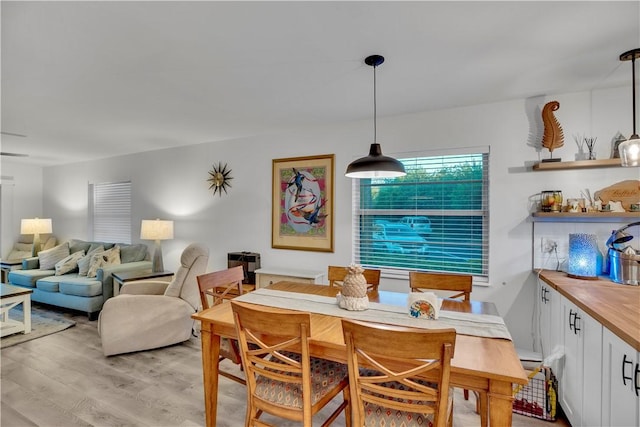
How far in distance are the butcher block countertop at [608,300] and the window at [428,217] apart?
2.40ft

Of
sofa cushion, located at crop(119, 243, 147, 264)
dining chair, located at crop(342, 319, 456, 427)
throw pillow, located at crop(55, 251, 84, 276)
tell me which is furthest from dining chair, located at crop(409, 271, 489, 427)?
throw pillow, located at crop(55, 251, 84, 276)

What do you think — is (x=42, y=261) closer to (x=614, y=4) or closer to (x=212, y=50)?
(x=212, y=50)

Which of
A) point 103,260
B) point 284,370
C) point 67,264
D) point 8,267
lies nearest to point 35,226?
point 8,267

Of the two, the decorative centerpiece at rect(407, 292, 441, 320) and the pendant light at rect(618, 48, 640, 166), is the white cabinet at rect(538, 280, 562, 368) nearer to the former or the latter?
the pendant light at rect(618, 48, 640, 166)

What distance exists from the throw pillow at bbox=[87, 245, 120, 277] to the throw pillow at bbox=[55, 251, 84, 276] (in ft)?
1.60

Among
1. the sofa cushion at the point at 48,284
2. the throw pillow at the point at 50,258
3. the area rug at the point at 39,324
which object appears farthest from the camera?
the throw pillow at the point at 50,258

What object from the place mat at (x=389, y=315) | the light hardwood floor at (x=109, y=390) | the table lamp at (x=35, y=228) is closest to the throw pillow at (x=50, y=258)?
the table lamp at (x=35, y=228)

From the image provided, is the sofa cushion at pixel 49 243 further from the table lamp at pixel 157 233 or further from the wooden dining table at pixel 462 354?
the wooden dining table at pixel 462 354

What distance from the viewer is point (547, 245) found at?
8.91 feet

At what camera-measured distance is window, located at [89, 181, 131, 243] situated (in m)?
5.44

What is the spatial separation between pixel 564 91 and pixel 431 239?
170 centimetres

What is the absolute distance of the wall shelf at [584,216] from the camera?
2.34 metres

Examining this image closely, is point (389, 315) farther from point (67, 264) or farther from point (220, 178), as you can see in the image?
point (67, 264)

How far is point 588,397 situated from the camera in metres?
1.71
